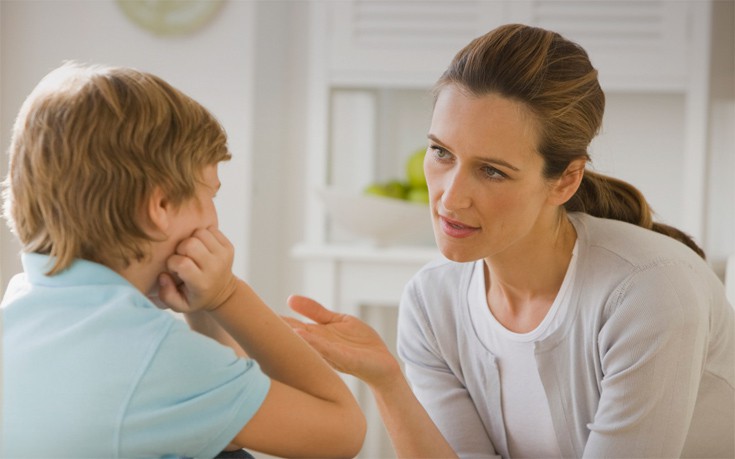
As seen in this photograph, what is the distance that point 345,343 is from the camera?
56.9 inches

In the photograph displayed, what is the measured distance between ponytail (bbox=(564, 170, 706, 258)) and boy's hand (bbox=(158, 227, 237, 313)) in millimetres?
779

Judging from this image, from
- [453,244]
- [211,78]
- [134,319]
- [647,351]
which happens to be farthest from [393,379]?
[211,78]

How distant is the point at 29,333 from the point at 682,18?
2.27m

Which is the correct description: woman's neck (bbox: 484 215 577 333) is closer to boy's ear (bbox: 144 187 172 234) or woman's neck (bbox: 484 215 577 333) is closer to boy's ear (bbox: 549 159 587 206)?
boy's ear (bbox: 549 159 587 206)

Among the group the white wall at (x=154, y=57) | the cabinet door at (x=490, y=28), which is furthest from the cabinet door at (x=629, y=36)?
the white wall at (x=154, y=57)

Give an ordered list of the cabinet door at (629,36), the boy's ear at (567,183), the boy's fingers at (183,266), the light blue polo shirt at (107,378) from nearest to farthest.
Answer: the light blue polo shirt at (107,378) < the boy's fingers at (183,266) < the boy's ear at (567,183) < the cabinet door at (629,36)

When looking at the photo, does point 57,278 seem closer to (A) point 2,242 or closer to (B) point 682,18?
(A) point 2,242

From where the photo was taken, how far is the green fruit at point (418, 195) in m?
2.79

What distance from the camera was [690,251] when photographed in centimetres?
150

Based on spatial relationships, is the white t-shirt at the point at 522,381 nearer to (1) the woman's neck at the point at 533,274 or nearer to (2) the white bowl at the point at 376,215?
(1) the woman's neck at the point at 533,274

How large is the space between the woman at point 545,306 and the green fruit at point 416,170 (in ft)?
3.94

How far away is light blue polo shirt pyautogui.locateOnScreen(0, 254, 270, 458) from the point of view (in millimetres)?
922

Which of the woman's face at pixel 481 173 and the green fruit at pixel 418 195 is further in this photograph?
the green fruit at pixel 418 195

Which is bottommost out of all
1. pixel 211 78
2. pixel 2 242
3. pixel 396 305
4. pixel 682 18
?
pixel 396 305
